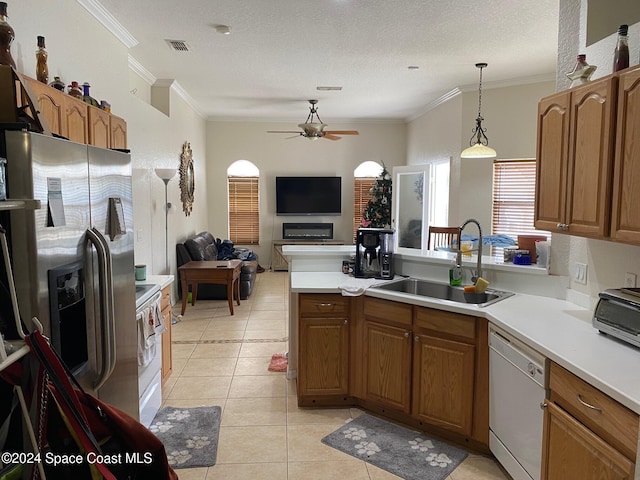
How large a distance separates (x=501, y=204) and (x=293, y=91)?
3.32 meters

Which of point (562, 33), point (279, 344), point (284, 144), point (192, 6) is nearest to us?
point (562, 33)

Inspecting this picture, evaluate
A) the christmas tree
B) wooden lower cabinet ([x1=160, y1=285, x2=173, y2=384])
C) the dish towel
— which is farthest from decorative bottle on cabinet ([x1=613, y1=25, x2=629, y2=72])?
the christmas tree

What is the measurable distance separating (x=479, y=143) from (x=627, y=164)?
3773mm

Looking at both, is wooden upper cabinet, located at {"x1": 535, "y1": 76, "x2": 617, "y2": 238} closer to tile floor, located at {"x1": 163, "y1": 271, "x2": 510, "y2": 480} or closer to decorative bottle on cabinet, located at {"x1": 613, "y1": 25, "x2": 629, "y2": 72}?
decorative bottle on cabinet, located at {"x1": 613, "y1": 25, "x2": 629, "y2": 72}

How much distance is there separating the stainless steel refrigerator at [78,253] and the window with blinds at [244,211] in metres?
6.91

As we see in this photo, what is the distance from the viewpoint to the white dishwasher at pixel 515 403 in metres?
2.08

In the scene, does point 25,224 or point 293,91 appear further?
point 293,91

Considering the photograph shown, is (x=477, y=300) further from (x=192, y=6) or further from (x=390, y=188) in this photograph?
(x=390, y=188)

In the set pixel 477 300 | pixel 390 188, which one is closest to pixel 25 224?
pixel 477 300

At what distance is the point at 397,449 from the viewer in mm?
2729

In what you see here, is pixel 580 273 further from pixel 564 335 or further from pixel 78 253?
pixel 78 253

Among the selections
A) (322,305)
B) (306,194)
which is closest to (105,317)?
(322,305)

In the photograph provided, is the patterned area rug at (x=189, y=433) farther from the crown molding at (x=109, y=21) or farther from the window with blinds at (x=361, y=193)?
the window with blinds at (x=361, y=193)

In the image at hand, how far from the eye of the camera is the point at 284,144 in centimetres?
888
